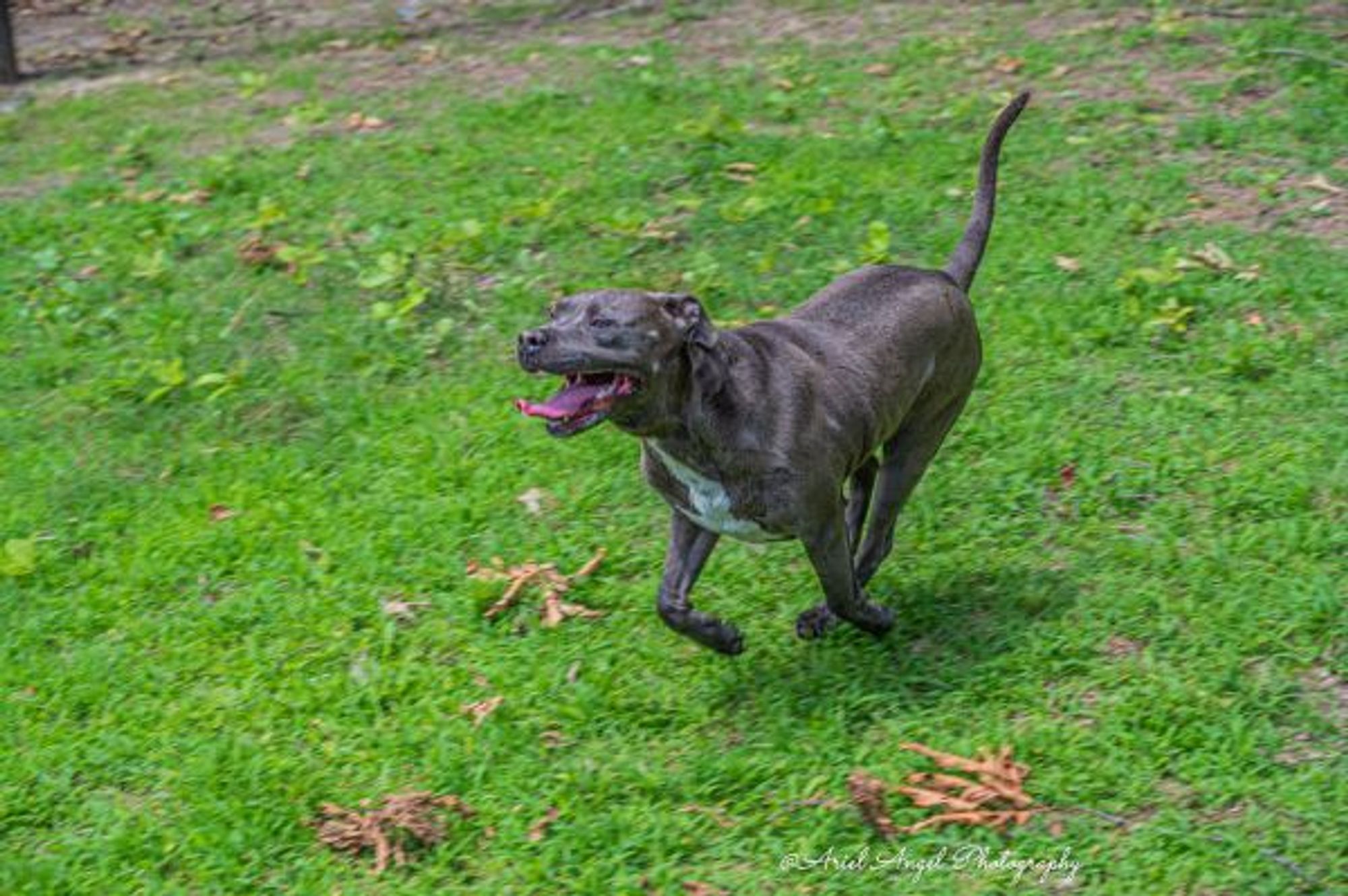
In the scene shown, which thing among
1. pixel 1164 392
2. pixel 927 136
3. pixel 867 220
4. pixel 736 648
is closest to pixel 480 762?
pixel 736 648

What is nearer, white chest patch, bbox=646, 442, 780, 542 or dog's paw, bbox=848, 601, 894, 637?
white chest patch, bbox=646, 442, 780, 542

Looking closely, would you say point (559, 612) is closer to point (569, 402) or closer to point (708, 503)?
point (708, 503)

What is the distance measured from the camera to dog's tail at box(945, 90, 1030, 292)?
615 centimetres

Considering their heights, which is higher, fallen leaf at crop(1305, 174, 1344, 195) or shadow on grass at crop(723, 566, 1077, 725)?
fallen leaf at crop(1305, 174, 1344, 195)

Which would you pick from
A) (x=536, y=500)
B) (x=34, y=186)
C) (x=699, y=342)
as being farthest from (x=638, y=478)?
(x=34, y=186)

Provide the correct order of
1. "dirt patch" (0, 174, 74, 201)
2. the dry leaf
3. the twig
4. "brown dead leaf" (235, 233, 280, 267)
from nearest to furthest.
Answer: the dry leaf < "brown dead leaf" (235, 233, 280, 267) < the twig < "dirt patch" (0, 174, 74, 201)

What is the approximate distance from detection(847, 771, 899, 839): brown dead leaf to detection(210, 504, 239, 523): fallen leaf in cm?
293

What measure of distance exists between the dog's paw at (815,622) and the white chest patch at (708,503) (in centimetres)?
50

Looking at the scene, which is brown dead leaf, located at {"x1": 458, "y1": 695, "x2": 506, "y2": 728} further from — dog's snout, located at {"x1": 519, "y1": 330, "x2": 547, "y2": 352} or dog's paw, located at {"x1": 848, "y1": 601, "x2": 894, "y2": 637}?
dog's snout, located at {"x1": 519, "y1": 330, "x2": 547, "y2": 352}

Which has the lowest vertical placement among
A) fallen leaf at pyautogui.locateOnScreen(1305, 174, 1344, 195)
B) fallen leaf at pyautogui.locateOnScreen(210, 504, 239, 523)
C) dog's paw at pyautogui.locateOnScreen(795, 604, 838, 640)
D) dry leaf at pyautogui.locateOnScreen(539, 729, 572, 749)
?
fallen leaf at pyautogui.locateOnScreen(210, 504, 239, 523)

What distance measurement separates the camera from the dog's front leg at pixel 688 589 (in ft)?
18.0

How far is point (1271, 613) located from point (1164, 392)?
5.25ft

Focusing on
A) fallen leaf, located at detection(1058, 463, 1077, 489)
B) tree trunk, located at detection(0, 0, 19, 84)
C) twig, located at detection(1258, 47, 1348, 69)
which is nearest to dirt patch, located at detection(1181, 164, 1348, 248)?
twig, located at detection(1258, 47, 1348, 69)

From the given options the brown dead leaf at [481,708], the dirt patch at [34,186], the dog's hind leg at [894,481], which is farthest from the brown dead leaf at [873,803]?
the dirt patch at [34,186]
